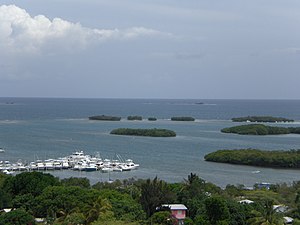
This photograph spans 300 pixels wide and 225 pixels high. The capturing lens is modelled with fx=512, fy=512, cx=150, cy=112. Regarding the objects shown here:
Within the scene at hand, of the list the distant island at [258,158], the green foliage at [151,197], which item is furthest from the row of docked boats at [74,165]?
the green foliage at [151,197]

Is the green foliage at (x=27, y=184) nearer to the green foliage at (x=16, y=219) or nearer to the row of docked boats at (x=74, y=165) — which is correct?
the green foliage at (x=16, y=219)

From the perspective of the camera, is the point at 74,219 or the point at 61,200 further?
the point at 61,200

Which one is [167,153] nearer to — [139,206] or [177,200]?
[177,200]

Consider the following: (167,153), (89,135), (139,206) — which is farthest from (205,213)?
(89,135)

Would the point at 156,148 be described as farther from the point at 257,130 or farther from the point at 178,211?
the point at 178,211

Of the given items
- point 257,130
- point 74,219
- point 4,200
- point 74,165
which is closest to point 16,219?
point 74,219

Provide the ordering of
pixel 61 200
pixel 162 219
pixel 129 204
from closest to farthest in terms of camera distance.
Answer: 1. pixel 162 219
2. pixel 129 204
3. pixel 61 200

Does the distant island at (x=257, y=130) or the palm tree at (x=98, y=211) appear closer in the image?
the palm tree at (x=98, y=211)
